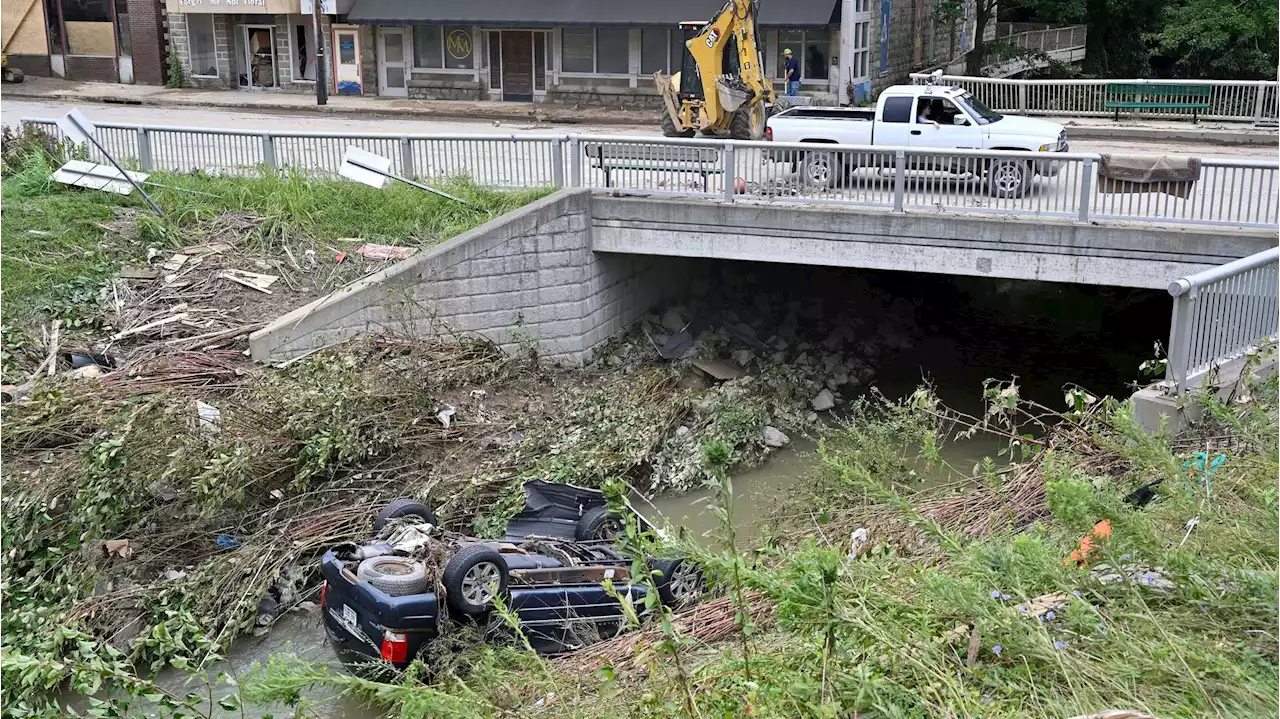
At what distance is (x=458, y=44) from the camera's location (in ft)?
104

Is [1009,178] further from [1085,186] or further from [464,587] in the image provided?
[464,587]

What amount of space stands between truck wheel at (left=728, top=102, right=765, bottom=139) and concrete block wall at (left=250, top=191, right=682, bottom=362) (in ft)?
11.4

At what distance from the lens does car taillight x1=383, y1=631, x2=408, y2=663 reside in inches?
323

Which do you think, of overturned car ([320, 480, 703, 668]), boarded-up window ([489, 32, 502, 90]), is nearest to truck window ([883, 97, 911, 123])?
overturned car ([320, 480, 703, 668])

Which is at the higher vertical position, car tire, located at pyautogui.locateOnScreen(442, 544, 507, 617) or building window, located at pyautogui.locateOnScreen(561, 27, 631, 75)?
building window, located at pyautogui.locateOnScreen(561, 27, 631, 75)

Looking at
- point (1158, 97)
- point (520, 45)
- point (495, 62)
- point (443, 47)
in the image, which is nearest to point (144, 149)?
point (520, 45)

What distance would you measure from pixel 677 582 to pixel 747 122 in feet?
35.8

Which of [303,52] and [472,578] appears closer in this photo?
[472,578]

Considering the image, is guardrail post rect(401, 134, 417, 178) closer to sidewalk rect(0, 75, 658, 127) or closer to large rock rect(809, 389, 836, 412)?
large rock rect(809, 389, 836, 412)

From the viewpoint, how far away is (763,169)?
15.2 metres

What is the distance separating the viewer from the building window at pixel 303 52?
33.3 m

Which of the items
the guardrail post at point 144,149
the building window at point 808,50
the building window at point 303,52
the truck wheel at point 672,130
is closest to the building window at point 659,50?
the building window at point 808,50

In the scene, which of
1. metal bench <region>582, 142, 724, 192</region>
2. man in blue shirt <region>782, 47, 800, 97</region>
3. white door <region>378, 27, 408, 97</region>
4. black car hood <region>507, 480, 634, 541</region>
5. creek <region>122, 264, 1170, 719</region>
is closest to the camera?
black car hood <region>507, 480, 634, 541</region>

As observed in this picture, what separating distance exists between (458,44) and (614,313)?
17.7m
